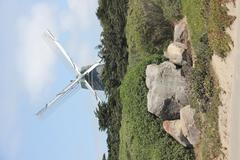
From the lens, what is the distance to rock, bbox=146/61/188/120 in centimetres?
3884

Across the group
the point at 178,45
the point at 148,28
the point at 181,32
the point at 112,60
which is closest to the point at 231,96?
the point at 178,45

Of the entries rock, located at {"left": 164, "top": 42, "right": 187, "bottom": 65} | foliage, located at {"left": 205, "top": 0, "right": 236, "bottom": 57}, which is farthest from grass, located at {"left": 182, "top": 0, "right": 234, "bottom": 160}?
rock, located at {"left": 164, "top": 42, "right": 187, "bottom": 65}

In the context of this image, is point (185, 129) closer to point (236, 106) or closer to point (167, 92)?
point (167, 92)

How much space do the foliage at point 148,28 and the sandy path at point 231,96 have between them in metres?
15.5

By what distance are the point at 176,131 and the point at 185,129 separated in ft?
5.39

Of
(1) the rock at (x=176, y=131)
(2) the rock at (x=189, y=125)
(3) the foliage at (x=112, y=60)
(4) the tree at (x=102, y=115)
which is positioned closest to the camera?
(2) the rock at (x=189, y=125)

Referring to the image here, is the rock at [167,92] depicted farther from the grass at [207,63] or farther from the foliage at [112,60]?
the foliage at [112,60]

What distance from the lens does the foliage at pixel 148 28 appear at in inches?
1868

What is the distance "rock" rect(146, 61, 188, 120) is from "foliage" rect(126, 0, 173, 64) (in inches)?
300

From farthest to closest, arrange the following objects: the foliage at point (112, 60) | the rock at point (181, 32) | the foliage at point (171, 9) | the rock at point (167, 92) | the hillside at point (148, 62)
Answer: the foliage at point (112, 60)
the foliage at point (171, 9)
the rock at point (181, 32)
the rock at point (167, 92)
the hillside at point (148, 62)

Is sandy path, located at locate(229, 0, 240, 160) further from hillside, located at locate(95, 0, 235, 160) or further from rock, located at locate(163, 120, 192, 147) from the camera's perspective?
rock, located at locate(163, 120, 192, 147)

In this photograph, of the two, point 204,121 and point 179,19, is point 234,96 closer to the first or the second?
point 204,121

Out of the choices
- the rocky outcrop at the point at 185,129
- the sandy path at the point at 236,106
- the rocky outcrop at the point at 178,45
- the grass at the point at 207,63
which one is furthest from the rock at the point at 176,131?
the sandy path at the point at 236,106

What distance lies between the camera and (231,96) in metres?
30.6
